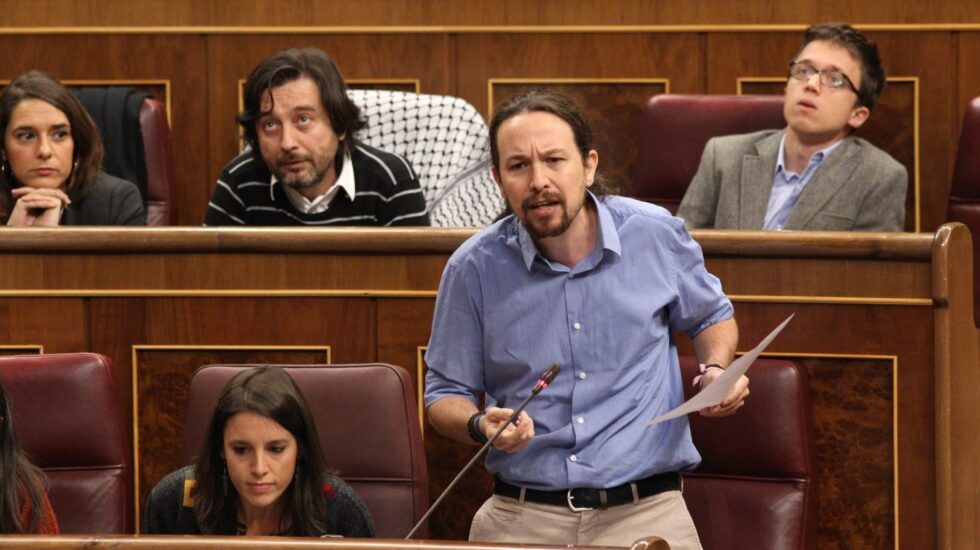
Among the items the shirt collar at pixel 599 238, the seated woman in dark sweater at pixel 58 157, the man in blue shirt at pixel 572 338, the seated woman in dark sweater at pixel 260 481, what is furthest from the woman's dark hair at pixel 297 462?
the seated woman in dark sweater at pixel 58 157

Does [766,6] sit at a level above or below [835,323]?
above

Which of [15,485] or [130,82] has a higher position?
[130,82]

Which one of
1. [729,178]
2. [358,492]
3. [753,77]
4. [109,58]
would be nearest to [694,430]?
[358,492]

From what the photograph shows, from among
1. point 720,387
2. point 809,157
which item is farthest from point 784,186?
point 720,387

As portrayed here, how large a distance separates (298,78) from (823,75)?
0.63m

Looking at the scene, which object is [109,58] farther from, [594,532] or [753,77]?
[594,532]

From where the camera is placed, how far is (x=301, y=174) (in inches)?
65.9

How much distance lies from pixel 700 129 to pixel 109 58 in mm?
840

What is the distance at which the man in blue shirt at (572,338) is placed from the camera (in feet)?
3.76

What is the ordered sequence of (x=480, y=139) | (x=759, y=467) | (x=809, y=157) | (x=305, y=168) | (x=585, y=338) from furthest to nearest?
(x=480, y=139) < (x=809, y=157) < (x=305, y=168) < (x=759, y=467) < (x=585, y=338)

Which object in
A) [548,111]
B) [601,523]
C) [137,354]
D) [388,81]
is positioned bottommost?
[601,523]

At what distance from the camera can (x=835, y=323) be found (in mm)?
1342

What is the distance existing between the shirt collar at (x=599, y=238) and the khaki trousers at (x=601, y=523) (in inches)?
7.7

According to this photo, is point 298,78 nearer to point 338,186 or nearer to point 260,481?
point 338,186
